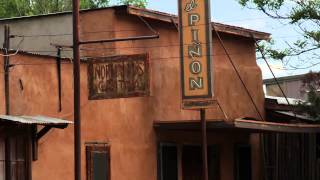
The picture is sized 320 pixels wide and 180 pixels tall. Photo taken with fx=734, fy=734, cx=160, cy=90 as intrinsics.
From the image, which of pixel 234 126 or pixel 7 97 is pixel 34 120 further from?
pixel 234 126

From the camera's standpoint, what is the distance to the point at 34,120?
14797 millimetres

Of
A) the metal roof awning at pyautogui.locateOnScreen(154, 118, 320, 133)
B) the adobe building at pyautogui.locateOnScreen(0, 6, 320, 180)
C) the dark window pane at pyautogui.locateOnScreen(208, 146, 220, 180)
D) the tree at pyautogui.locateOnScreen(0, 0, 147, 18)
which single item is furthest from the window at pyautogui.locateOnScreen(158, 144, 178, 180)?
the tree at pyautogui.locateOnScreen(0, 0, 147, 18)

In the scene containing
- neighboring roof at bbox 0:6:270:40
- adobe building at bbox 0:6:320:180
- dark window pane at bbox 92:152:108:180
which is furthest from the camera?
neighboring roof at bbox 0:6:270:40

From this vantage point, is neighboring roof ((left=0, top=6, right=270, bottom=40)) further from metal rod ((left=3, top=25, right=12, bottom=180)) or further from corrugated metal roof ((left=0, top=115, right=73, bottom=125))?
corrugated metal roof ((left=0, top=115, right=73, bottom=125))

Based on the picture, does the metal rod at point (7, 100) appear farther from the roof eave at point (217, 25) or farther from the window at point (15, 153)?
the roof eave at point (217, 25)

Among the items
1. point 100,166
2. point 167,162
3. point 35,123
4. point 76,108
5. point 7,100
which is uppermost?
point 7,100

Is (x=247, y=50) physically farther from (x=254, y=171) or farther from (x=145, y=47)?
(x=145, y=47)

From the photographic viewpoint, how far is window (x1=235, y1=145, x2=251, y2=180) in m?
23.3

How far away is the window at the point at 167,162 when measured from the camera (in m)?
19.8

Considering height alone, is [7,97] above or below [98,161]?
above

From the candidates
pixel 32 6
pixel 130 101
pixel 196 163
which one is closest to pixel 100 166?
pixel 130 101

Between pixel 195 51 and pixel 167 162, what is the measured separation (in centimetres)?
352

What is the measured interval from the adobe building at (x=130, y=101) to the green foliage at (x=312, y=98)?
171cm

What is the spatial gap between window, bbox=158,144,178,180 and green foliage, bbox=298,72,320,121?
532cm
